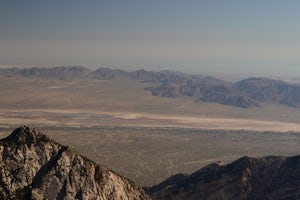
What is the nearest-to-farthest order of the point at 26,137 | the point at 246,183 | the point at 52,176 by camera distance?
1. the point at 52,176
2. the point at 26,137
3. the point at 246,183

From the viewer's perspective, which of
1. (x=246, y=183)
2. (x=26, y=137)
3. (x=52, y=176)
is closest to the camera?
(x=52, y=176)

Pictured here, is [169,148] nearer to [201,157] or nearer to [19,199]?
[201,157]

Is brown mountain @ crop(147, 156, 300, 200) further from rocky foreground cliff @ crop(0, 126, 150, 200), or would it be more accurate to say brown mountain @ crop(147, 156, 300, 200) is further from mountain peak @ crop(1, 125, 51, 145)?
mountain peak @ crop(1, 125, 51, 145)

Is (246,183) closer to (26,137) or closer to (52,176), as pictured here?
(26,137)

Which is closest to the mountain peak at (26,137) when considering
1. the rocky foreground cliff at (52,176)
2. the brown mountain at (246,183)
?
the rocky foreground cliff at (52,176)

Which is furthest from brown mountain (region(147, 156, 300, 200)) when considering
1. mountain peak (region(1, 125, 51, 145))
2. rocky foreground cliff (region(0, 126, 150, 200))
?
mountain peak (region(1, 125, 51, 145))

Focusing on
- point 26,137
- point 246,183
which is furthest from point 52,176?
point 246,183

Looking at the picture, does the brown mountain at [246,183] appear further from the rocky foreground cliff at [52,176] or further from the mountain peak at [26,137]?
the mountain peak at [26,137]
